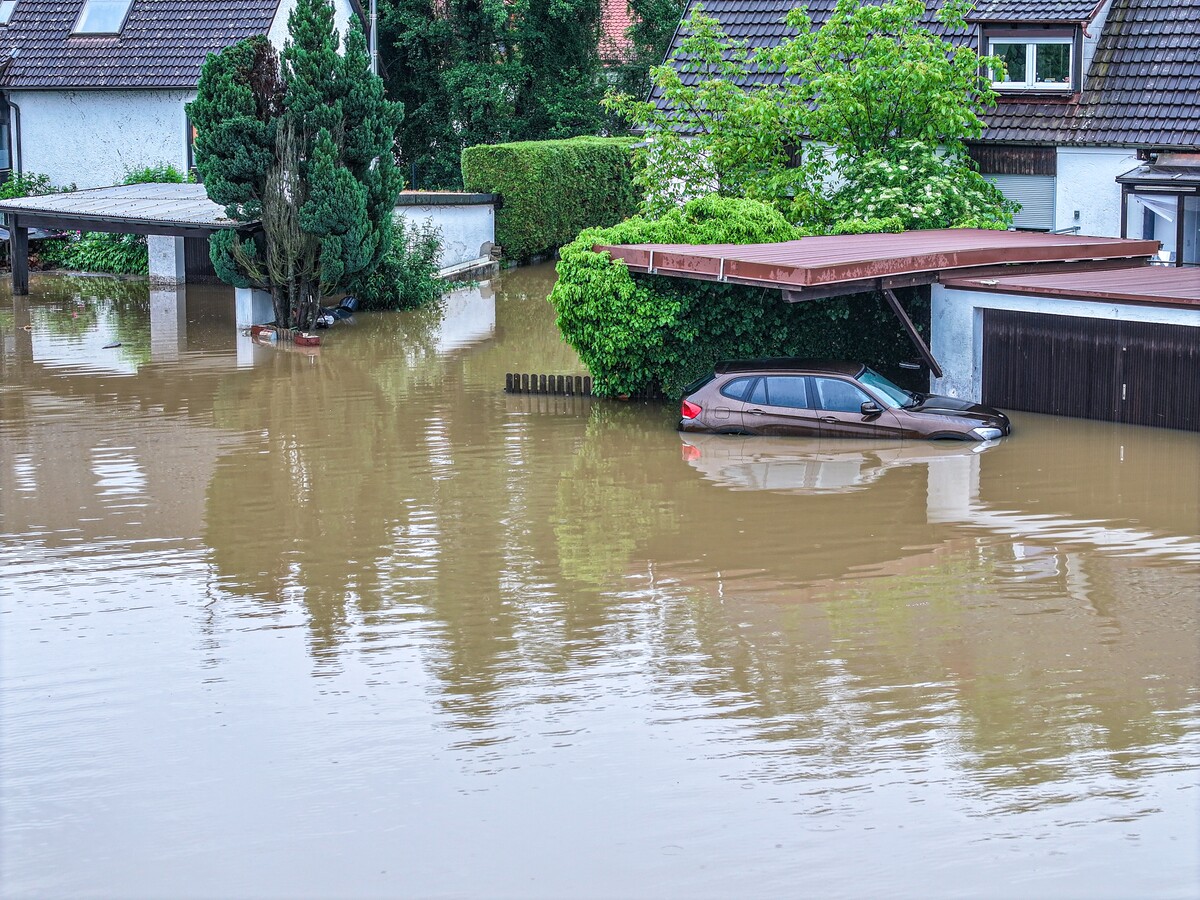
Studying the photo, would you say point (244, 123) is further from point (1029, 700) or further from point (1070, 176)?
point (1029, 700)

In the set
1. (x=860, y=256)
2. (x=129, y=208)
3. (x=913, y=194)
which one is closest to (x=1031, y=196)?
(x=913, y=194)

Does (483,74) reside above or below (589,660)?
above

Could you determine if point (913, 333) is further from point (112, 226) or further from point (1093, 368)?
point (112, 226)

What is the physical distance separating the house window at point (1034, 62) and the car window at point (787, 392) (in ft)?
34.0

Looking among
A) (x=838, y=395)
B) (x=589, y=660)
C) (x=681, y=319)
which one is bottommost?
(x=589, y=660)

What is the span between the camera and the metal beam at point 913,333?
2205 cm

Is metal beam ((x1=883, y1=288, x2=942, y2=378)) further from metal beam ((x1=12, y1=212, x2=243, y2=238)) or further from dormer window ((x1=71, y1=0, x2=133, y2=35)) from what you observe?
dormer window ((x1=71, y1=0, x2=133, y2=35))

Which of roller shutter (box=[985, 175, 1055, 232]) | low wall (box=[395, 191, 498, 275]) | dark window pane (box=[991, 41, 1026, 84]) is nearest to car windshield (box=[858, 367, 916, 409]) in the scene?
roller shutter (box=[985, 175, 1055, 232])

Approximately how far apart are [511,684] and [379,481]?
24.2ft

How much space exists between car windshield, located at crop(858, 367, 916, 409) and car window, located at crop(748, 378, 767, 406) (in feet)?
4.24

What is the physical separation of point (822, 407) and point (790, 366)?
77 cm

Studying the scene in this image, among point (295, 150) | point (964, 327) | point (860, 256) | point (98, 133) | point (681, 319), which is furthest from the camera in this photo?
point (98, 133)

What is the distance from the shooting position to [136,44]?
40.2m

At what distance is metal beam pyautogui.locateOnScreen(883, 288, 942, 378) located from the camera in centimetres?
2205
